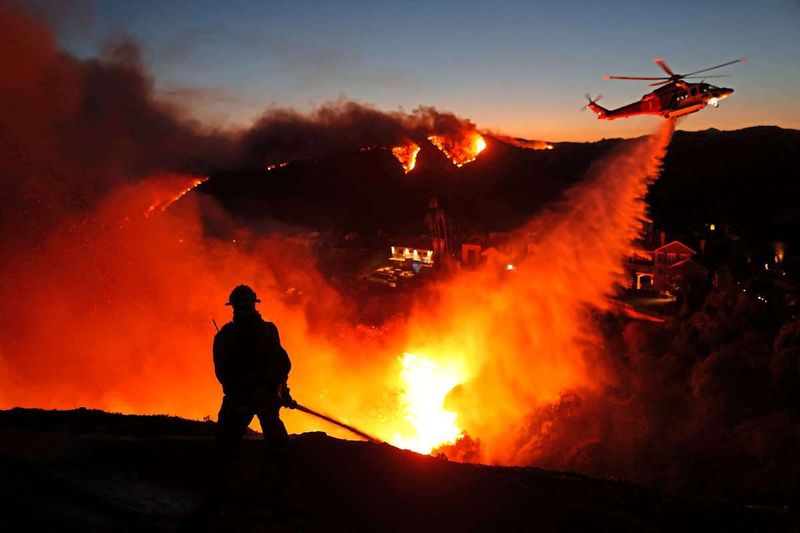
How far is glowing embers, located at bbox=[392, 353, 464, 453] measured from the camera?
26.9 metres

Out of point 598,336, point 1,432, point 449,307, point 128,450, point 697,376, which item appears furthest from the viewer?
point 449,307

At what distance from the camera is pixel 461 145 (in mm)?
24672

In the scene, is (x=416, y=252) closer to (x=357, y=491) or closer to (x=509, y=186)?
(x=509, y=186)

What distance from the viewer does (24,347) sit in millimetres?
19312

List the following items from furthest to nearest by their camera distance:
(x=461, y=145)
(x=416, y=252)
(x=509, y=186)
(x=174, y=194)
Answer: (x=509, y=186) → (x=416, y=252) → (x=461, y=145) → (x=174, y=194)

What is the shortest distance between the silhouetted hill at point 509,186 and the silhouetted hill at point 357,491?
38822 mm

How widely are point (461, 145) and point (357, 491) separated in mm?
20838

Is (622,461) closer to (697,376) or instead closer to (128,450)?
(697,376)

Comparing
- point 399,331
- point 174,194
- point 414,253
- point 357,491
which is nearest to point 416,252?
point 414,253

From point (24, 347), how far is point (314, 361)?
48.1 feet

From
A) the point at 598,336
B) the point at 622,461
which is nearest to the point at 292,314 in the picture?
the point at 598,336

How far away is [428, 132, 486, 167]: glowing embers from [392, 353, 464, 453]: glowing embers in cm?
1257

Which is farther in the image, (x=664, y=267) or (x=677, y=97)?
(x=664, y=267)

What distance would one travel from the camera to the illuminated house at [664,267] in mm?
30969
